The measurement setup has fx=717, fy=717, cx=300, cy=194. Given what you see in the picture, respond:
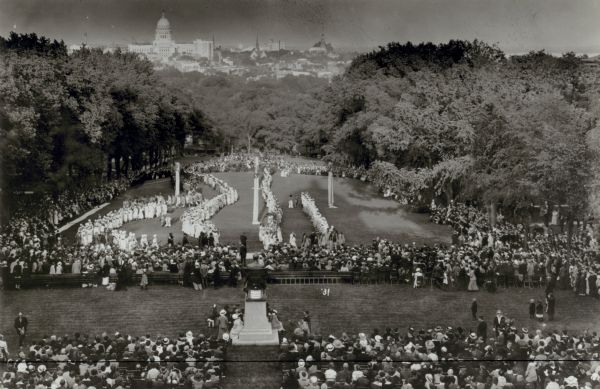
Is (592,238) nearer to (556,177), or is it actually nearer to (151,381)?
(556,177)

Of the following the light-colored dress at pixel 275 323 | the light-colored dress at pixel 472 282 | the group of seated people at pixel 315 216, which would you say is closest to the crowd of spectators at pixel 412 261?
the light-colored dress at pixel 472 282

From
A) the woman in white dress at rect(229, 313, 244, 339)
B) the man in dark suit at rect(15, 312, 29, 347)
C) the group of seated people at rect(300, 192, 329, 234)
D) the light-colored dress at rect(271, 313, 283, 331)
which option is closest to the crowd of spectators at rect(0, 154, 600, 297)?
the man in dark suit at rect(15, 312, 29, 347)

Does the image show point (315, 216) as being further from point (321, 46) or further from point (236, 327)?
point (236, 327)

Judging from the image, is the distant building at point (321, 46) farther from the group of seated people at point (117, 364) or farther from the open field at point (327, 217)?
the group of seated people at point (117, 364)

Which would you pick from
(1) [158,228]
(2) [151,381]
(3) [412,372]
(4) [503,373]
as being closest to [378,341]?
(3) [412,372]

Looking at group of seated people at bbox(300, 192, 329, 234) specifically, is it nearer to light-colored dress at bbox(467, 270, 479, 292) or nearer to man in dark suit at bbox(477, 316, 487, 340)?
light-colored dress at bbox(467, 270, 479, 292)

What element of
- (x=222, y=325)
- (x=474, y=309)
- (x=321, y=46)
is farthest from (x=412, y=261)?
(x=321, y=46)
